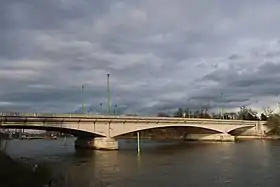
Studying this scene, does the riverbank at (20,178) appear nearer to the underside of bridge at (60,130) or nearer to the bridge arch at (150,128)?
the underside of bridge at (60,130)

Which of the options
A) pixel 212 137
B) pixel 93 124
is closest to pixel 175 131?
pixel 212 137

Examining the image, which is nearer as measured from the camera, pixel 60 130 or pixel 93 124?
pixel 93 124

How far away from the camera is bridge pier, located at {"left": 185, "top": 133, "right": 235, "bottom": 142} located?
113556 millimetres

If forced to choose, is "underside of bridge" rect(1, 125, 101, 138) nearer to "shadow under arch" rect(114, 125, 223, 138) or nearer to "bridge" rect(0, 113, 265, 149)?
"bridge" rect(0, 113, 265, 149)

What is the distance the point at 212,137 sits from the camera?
11869cm

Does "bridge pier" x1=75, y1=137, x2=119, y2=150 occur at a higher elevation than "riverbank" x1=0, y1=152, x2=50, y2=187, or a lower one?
higher

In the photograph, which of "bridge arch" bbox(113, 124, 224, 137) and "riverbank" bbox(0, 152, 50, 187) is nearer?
"riverbank" bbox(0, 152, 50, 187)

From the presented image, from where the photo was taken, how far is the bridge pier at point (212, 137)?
114m

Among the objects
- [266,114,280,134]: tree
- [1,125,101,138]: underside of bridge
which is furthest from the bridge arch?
[266,114,280,134]: tree

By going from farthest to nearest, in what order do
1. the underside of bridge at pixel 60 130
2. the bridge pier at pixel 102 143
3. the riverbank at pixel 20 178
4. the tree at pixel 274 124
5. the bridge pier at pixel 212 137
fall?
the tree at pixel 274 124 → the bridge pier at pixel 212 137 → the bridge pier at pixel 102 143 → the underside of bridge at pixel 60 130 → the riverbank at pixel 20 178

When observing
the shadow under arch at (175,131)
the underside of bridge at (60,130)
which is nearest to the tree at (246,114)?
the shadow under arch at (175,131)

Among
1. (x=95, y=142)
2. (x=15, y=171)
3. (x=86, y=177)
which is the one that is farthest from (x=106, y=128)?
(x=15, y=171)

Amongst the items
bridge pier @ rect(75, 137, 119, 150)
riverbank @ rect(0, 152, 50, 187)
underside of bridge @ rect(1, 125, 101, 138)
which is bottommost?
riverbank @ rect(0, 152, 50, 187)

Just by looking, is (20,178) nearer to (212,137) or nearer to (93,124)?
(93,124)
